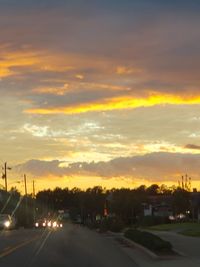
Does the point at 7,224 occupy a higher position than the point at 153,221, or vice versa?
the point at 153,221

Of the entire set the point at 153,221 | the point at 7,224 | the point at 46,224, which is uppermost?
the point at 46,224

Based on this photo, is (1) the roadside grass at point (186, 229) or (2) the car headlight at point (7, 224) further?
(2) the car headlight at point (7, 224)

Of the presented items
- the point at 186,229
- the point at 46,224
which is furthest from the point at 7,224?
the point at 46,224

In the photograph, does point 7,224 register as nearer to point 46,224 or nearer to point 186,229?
point 186,229

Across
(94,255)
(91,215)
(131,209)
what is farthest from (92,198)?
(94,255)

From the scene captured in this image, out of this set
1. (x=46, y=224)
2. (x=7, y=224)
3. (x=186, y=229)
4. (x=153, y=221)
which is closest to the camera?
(x=186, y=229)

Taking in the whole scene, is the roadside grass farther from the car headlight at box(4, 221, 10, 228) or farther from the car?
the car

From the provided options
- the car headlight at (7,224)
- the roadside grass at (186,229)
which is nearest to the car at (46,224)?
the car headlight at (7,224)

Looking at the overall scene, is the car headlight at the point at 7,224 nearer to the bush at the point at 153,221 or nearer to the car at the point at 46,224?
the car at the point at 46,224

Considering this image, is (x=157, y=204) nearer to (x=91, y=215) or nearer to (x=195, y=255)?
(x=91, y=215)

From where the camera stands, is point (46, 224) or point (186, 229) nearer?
point (186, 229)

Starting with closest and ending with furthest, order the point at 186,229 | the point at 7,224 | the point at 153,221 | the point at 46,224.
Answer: the point at 186,229
the point at 7,224
the point at 153,221
the point at 46,224

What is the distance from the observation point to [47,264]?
72.0 ft

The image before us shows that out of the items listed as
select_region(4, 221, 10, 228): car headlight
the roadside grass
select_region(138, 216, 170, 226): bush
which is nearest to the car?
select_region(138, 216, 170, 226): bush
